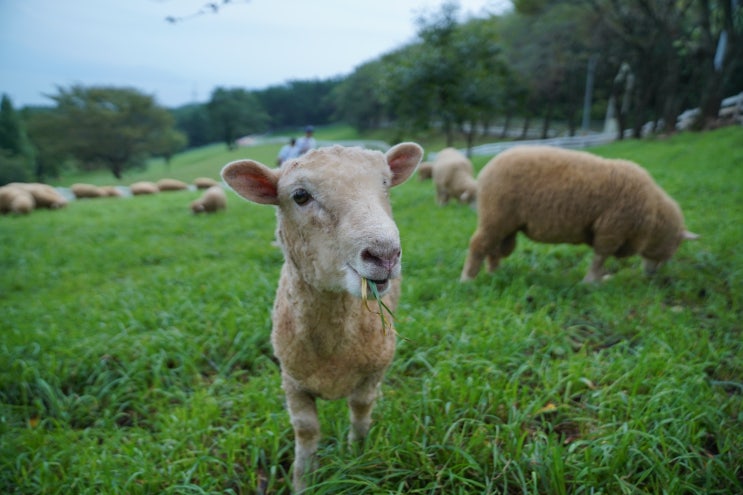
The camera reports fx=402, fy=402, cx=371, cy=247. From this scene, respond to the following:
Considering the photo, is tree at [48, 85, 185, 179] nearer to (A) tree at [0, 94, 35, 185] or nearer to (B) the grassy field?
(A) tree at [0, 94, 35, 185]

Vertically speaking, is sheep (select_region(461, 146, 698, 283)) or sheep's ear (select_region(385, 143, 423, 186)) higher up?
sheep's ear (select_region(385, 143, 423, 186))

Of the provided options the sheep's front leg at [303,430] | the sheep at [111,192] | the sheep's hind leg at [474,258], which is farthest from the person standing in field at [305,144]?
Result: the sheep at [111,192]

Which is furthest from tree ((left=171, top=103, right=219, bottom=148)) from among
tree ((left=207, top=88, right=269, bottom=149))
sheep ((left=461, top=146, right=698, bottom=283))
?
sheep ((left=461, top=146, right=698, bottom=283))

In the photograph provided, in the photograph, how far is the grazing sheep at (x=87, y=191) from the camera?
13770 mm

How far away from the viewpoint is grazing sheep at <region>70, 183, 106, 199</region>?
13770 millimetres

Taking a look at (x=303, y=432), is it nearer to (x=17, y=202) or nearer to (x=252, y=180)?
(x=252, y=180)

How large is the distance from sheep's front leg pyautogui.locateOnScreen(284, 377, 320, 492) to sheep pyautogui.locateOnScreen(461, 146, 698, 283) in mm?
2936

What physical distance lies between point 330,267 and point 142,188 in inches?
647

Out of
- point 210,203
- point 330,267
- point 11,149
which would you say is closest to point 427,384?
point 330,267

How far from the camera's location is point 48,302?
4.47m

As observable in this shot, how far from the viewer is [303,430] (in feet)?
6.69

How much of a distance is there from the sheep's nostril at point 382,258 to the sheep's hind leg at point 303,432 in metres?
1.03

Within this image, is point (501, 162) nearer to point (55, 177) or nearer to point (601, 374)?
point (601, 374)

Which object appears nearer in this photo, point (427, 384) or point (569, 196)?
point (427, 384)
